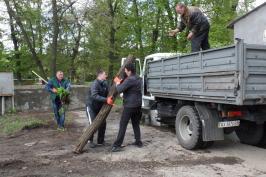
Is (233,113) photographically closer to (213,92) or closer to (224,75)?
(213,92)

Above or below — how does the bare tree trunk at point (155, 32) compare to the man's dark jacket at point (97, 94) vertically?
above

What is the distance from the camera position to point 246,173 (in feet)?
21.0

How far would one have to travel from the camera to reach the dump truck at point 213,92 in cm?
661

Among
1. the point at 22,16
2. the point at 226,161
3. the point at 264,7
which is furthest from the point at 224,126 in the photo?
the point at 22,16

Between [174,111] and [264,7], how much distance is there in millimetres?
12073

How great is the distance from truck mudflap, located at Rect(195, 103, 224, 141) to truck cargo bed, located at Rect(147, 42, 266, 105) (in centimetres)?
37

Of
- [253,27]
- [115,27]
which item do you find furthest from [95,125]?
[115,27]

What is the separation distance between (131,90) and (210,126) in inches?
71.0

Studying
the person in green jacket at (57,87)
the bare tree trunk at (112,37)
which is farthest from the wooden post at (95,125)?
the bare tree trunk at (112,37)

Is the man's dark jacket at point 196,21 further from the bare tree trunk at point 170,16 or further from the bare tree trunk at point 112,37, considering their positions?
the bare tree trunk at point 112,37

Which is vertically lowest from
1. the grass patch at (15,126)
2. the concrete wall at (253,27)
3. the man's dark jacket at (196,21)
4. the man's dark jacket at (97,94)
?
the grass patch at (15,126)

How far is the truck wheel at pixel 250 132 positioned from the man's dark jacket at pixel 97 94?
3141 millimetres

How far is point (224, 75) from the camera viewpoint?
6.88 m

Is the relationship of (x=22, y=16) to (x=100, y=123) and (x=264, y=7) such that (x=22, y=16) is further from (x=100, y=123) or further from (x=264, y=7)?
(x=100, y=123)
